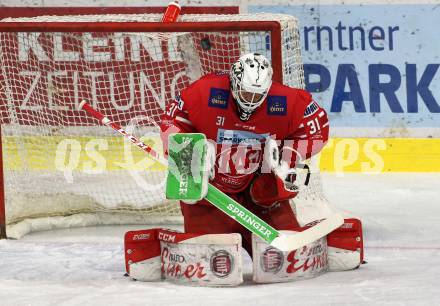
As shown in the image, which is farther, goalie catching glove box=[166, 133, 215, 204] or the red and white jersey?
the red and white jersey

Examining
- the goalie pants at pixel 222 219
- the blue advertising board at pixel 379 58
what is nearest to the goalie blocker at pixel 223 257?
the goalie pants at pixel 222 219

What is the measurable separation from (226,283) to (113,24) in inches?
63.1

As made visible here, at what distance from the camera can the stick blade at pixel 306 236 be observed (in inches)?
168

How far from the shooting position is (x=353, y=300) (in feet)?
13.0

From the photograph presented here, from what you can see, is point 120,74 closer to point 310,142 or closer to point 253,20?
point 253,20

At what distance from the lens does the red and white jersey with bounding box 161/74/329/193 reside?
4480mm

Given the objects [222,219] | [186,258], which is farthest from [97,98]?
[186,258]

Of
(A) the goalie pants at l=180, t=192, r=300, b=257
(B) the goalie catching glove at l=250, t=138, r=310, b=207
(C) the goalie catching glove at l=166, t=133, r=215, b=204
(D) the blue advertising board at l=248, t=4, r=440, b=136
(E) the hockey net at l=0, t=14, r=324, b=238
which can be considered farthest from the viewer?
(D) the blue advertising board at l=248, t=4, r=440, b=136

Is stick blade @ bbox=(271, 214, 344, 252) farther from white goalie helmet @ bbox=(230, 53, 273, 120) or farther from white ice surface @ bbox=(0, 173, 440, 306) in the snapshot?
white goalie helmet @ bbox=(230, 53, 273, 120)

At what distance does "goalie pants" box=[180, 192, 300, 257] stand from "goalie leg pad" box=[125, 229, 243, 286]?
0.15 metres

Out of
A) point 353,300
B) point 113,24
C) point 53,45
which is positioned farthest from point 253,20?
point 353,300

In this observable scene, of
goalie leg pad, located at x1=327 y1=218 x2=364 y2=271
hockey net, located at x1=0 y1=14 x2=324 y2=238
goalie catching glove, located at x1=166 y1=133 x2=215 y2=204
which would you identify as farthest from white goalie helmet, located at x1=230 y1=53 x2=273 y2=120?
hockey net, located at x1=0 y1=14 x2=324 y2=238

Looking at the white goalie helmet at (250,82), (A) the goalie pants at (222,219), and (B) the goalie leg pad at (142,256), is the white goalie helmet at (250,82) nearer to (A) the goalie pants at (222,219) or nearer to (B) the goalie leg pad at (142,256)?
(A) the goalie pants at (222,219)

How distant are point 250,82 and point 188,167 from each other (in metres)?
0.38
